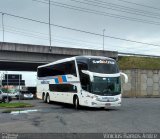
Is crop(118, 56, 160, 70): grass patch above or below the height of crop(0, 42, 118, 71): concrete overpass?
below

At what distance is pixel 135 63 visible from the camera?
61594 millimetres

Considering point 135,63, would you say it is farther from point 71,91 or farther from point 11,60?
point 71,91

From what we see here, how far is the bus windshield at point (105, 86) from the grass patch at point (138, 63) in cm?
3129

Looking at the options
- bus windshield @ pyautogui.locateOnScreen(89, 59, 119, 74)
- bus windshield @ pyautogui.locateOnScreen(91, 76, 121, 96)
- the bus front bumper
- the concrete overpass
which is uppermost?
the concrete overpass

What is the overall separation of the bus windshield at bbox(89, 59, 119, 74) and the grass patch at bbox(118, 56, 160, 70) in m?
→ 31.0

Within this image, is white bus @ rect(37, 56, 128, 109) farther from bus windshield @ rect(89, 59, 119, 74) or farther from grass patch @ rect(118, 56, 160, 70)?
grass patch @ rect(118, 56, 160, 70)

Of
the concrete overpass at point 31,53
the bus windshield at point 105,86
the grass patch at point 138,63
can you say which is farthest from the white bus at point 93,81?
the grass patch at point 138,63

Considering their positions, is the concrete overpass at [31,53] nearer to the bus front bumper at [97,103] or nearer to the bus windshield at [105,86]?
the bus front bumper at [97,103]

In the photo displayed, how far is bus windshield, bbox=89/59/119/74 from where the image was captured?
1026 inches

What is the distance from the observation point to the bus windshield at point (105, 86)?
25859mm

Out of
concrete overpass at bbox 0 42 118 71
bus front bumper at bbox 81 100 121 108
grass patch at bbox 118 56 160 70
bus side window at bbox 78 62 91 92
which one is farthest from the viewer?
grass patch at bbox 118 56 160 70

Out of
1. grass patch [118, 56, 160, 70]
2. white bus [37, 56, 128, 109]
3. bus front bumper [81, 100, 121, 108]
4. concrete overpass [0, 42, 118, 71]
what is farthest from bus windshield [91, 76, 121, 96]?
grass patch [118, 56, 160, 70]

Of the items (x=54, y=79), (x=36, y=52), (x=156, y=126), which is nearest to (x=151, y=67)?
(x=36, y=52)

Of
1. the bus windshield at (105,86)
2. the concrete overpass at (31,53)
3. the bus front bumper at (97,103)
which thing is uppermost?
the concrete overpass at (31,53)
